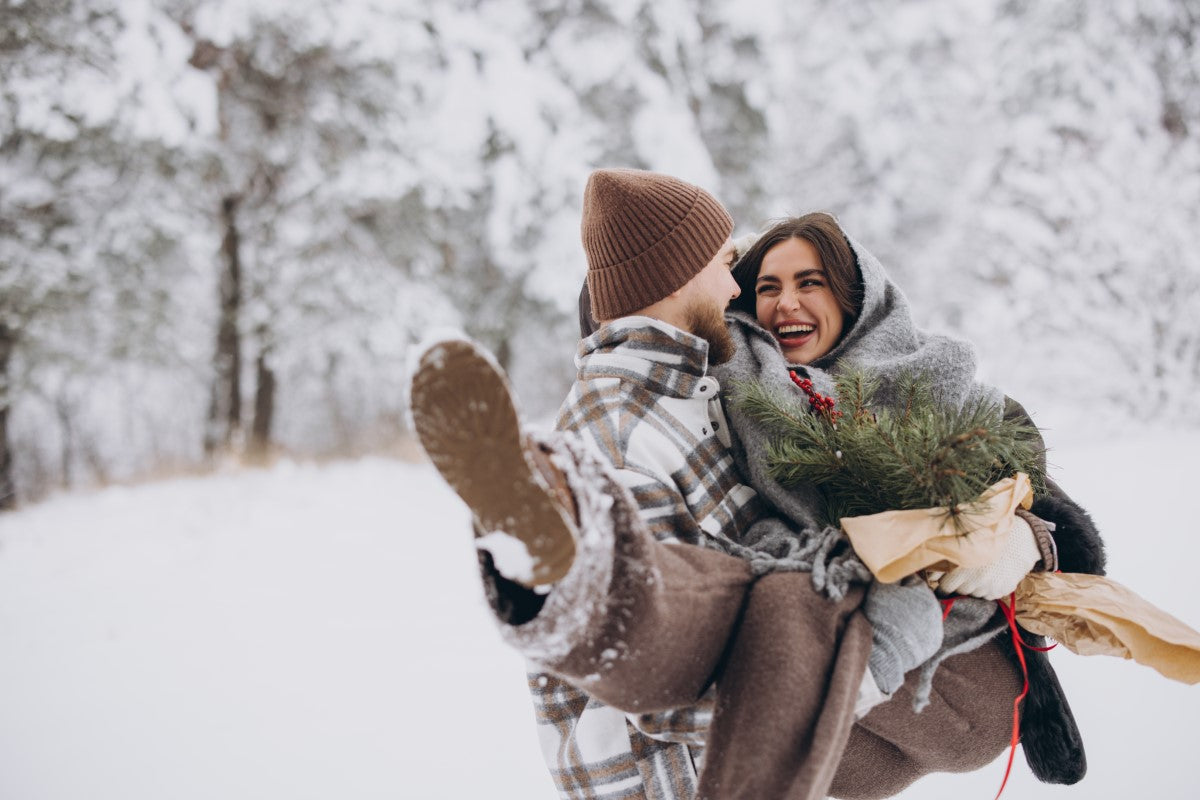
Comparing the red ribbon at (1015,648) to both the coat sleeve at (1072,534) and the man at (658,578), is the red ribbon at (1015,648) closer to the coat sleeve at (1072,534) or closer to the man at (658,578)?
the man at (658,578)

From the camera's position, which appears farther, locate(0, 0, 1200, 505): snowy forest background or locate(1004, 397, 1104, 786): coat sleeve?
locate(0, 0, 1200, 505): snowy forest background

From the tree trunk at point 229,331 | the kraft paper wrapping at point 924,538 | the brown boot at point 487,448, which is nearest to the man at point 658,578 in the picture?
the brown boot at point 487,448

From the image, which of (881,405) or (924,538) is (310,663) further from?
(924,538)

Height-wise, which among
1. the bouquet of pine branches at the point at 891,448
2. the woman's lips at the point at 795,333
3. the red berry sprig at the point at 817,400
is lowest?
the bouquet of pine branches at the point at 891,448

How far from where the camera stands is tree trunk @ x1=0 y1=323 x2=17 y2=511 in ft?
23.1

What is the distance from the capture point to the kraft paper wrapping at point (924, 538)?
1111mm

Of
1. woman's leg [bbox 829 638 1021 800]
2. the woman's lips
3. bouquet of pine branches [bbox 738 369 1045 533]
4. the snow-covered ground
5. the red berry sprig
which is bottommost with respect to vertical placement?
the snow-covered ground

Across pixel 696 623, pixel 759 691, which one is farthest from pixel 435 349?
pixel 759 691

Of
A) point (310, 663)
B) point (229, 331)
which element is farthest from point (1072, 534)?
point (229, 331)

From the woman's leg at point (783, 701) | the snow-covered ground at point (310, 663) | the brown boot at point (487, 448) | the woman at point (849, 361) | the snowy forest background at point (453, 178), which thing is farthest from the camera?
the snowy forest background at point (453, 178)

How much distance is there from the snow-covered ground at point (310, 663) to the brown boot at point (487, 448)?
258cm

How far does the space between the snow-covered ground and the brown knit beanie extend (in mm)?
2380

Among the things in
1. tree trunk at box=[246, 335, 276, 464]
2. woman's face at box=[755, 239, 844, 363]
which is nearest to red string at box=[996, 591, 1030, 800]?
woman's face at box=[755, 239, 844, 363]

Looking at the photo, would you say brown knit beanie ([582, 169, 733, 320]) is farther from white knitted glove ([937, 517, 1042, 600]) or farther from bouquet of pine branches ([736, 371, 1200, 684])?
white knitted glove ([937, 517, 1042, 600])
